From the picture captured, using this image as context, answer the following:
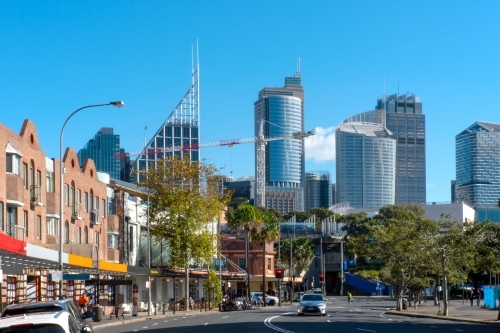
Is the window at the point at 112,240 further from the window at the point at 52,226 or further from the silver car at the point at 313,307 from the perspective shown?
the silver car at the point at 313,307

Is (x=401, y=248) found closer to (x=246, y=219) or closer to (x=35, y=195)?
(x=246, y=219)

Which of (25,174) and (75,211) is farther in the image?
(75,211)

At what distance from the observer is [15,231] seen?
46594mm

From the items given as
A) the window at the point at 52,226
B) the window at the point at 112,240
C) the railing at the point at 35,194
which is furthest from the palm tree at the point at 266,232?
the railing at the point at 35,194

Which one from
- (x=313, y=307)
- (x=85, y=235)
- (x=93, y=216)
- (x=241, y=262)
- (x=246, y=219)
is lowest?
(x=241, y=262)

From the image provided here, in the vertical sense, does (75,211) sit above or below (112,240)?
above

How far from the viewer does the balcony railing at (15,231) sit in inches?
1811

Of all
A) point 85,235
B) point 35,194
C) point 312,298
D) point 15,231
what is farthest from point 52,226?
point 312,298

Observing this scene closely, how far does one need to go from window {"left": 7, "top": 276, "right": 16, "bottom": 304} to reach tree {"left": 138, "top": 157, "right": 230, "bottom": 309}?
2362 centimetres

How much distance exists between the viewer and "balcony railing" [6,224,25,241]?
46000 millimetres

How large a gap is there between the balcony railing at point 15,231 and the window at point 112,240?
21.4 metres

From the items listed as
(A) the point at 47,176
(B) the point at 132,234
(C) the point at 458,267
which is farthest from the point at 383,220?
(A) the point at 47,176

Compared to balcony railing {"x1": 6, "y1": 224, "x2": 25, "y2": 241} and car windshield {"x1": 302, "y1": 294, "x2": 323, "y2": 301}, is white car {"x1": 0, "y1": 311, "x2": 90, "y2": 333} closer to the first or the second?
balcony railing {"x1": 6, "y1": 224, "x2": 25, "y2": 241}

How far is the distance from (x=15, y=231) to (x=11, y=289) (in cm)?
312
